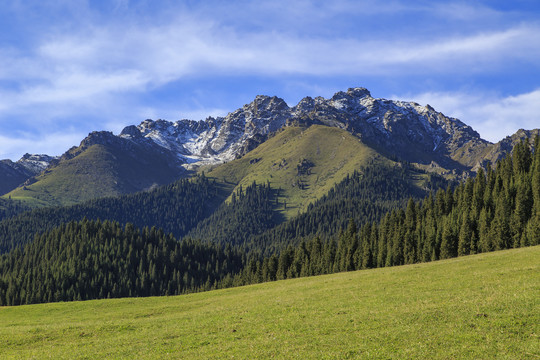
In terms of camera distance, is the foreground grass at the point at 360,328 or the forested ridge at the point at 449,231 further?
the forested ridge at the point at 449,231

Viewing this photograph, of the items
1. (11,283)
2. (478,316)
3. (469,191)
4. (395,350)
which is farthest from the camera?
(11,283)

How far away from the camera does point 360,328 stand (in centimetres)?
3055

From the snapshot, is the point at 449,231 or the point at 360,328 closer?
the point at 360,328

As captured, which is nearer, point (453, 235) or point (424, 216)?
point (453, 235)

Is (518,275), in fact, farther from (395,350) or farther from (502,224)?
(502,224)

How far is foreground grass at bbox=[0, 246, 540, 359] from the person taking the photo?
24.7 metres

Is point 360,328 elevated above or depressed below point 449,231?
below

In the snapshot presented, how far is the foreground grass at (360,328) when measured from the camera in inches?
971

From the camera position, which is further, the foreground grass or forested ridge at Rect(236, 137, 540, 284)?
forested ridge at Rect(236, 137, 540, 284)

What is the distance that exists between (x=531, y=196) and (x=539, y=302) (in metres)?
96.8

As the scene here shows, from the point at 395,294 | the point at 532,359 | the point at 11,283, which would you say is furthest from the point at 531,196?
the point at 11,283

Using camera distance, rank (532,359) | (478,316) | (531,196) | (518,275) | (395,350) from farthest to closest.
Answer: (531,196) → (518,275) → (478,316) → (395,350) → (532,359)

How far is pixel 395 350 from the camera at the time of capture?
2439 cm

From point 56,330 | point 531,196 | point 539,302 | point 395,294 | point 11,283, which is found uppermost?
point 531,196
